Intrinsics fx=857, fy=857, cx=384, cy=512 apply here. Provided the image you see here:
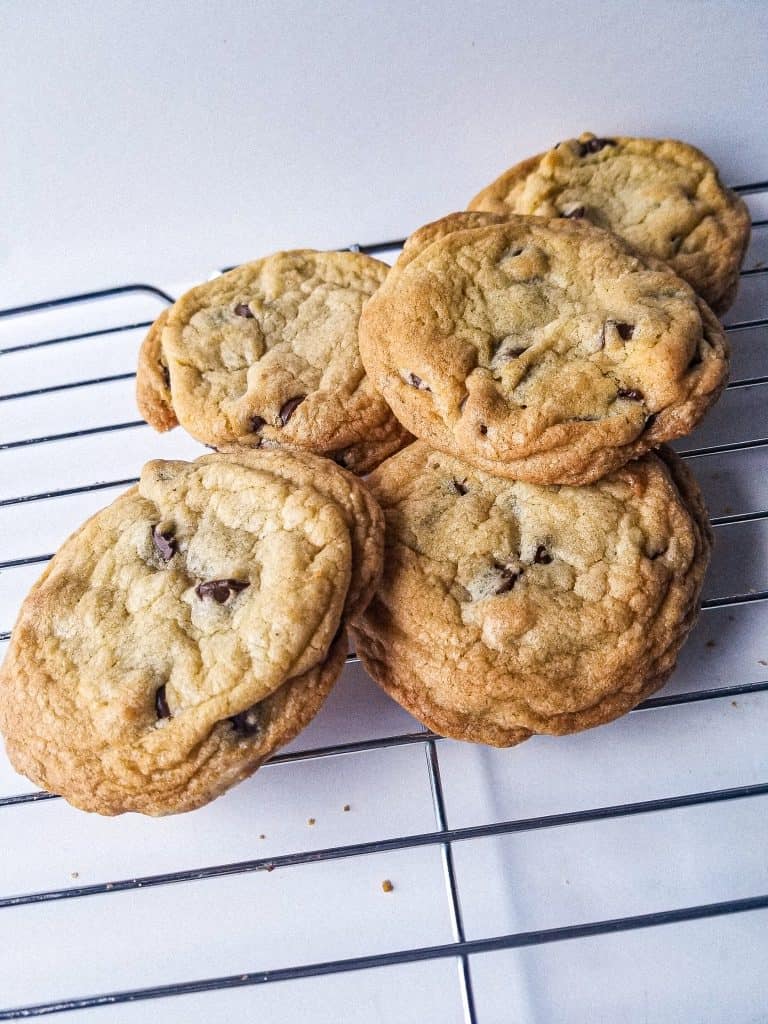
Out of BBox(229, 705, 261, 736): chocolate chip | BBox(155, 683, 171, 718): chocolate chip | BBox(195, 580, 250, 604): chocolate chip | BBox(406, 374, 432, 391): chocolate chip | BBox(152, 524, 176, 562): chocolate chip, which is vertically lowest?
BBox(229, 705, 261, 736): chocolate chip

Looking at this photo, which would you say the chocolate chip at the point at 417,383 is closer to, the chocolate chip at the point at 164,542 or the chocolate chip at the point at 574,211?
the chocolate chip at the point at 164,542

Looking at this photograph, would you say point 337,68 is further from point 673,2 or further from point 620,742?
point 620,742

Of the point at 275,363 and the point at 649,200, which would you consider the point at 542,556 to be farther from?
the point at 649,200

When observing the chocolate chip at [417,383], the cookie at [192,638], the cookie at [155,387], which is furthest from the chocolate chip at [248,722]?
the cookie at [155,387]

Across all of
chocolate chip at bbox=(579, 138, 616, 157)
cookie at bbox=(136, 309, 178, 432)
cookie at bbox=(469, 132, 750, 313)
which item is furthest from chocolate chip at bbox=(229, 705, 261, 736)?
chocolate chip at bbox=(579, 138, 616, 157)

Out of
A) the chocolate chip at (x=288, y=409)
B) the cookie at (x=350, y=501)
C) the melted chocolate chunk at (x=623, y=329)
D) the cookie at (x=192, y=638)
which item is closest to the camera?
the cookie at (x=192, y=638)

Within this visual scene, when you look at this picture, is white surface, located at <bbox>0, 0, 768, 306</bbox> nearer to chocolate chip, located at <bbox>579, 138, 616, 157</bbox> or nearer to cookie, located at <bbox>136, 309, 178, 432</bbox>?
chocolate chip, located at <bbox>579, 138, 616, 157</bbox>

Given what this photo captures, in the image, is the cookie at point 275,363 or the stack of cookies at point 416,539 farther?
the cookie at point 275,363
